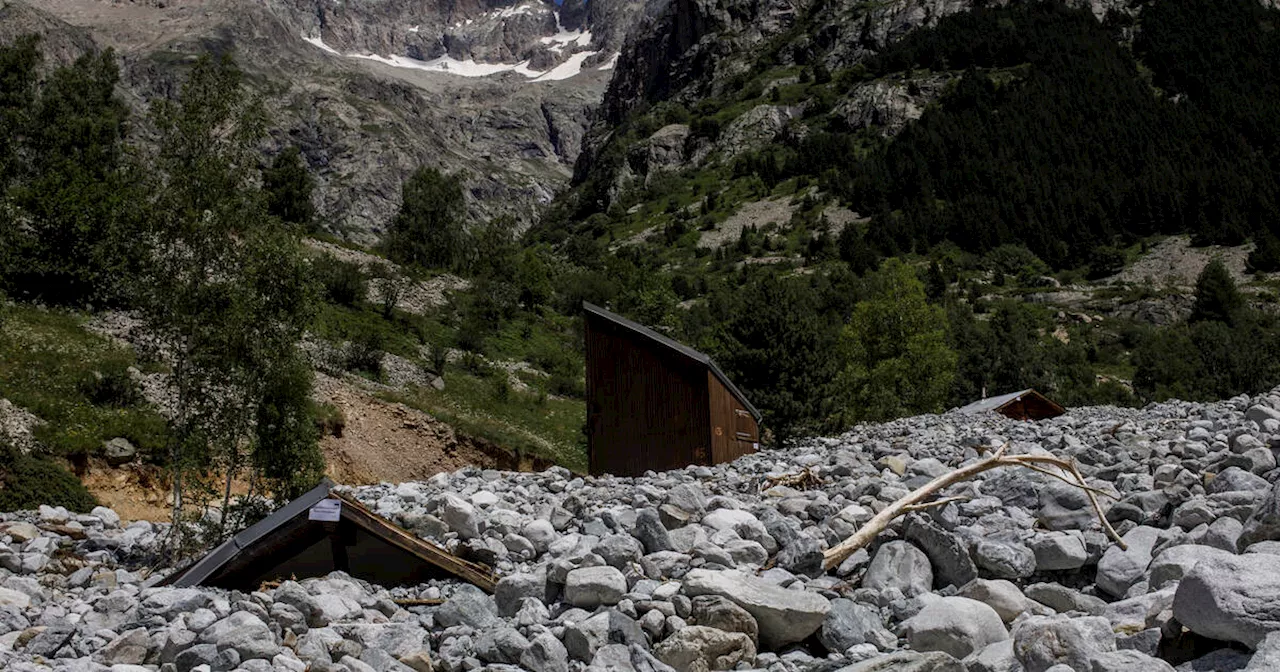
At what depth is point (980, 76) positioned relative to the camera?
146m

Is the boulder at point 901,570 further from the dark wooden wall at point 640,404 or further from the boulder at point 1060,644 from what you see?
the dark wooden wall at point 640,404

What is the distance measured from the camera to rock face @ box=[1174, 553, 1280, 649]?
4.41 m

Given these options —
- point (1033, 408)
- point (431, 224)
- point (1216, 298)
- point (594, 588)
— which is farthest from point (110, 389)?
point (1216, 298)

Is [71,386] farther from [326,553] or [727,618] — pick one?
[727,618]

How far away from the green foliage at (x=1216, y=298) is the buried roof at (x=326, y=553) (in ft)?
311

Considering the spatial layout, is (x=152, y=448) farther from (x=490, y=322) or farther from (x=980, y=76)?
(x=980, y=76)

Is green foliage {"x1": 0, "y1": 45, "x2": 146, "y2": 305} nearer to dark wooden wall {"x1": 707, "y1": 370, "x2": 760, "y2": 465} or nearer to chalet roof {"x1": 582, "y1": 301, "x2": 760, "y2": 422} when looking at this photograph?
chalet roof {"x1": 582, "y1": 301, "x2": 760, "y2": 422}

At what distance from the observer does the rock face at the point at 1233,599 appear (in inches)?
173

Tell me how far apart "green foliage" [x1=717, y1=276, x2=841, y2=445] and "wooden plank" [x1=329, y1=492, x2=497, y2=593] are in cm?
2765

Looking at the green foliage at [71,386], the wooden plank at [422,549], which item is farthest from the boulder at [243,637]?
the green foliage at [71,386]

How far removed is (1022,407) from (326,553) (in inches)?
1384

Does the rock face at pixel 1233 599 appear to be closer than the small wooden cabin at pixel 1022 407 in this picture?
Yes

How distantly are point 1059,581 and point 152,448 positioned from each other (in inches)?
901

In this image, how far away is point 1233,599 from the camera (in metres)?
4.52
